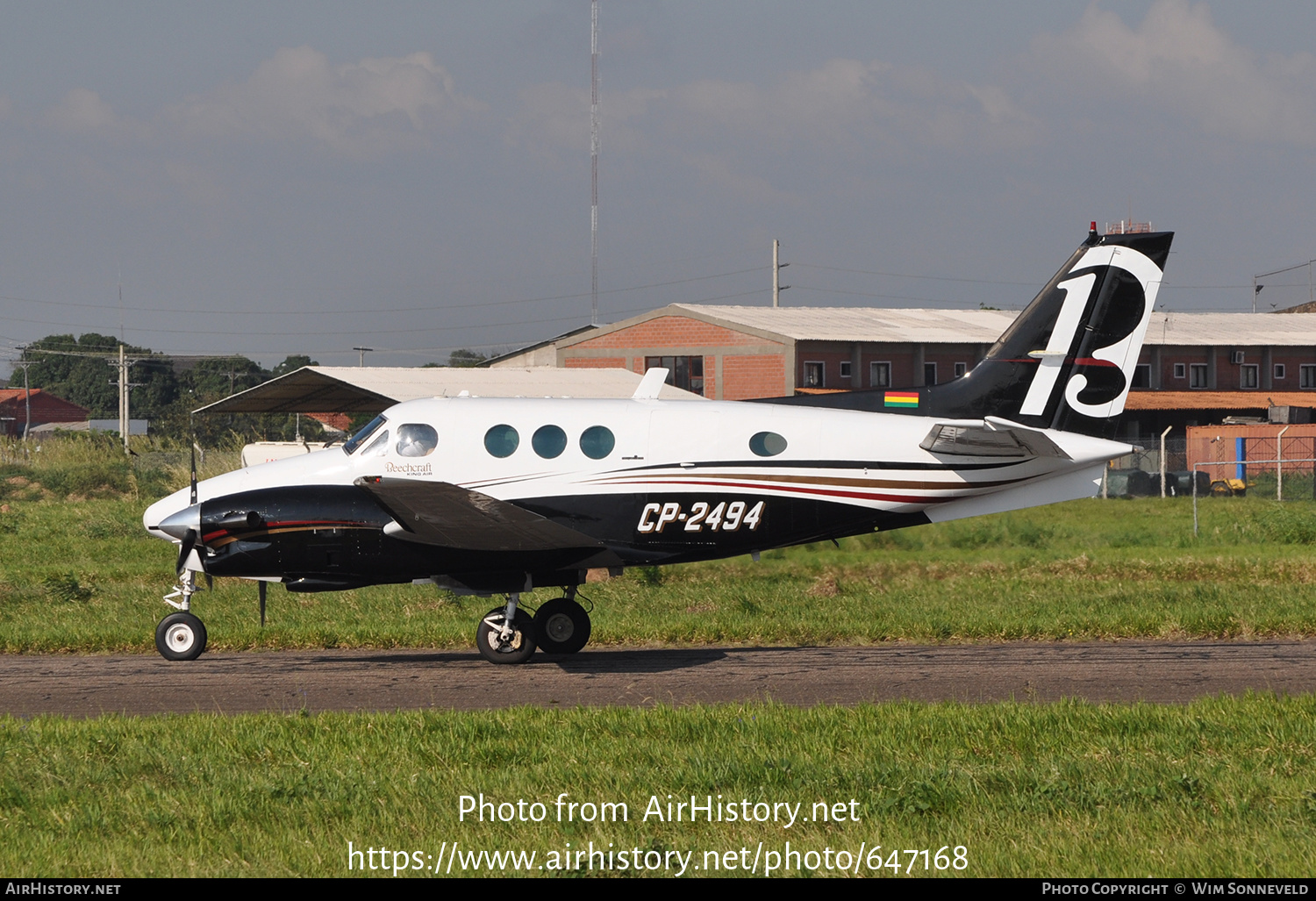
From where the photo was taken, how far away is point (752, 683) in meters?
13.1

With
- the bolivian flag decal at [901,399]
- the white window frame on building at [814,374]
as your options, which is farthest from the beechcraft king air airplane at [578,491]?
the white window frame on building at [814,374]

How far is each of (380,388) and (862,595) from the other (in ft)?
64.0

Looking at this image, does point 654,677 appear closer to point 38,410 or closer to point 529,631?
point 529,631

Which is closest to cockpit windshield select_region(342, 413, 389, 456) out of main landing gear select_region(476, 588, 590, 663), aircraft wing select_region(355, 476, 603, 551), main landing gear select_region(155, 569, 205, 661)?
aircraft wing select_region(355, 476, 603, 551)

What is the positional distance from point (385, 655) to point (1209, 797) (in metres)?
10.4

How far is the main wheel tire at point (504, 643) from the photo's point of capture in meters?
14.8

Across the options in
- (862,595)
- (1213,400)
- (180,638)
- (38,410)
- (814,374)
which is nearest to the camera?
(180,638)

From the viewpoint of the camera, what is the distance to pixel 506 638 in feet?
48.7

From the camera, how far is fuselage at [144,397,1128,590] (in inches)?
567

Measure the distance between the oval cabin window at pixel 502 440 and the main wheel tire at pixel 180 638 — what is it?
3995mm

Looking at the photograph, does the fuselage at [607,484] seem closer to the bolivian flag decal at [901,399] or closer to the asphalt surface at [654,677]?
the bolivian flag decal at [901,399]

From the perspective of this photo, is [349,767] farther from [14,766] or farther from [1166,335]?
[1166,335]

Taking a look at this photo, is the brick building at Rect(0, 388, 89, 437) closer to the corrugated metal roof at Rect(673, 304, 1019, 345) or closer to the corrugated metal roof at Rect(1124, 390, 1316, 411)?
the corrugated metal roof at Rect(673, 304, 1019, 345)

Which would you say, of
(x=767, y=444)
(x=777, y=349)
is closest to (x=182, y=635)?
(x=767, y=444)
